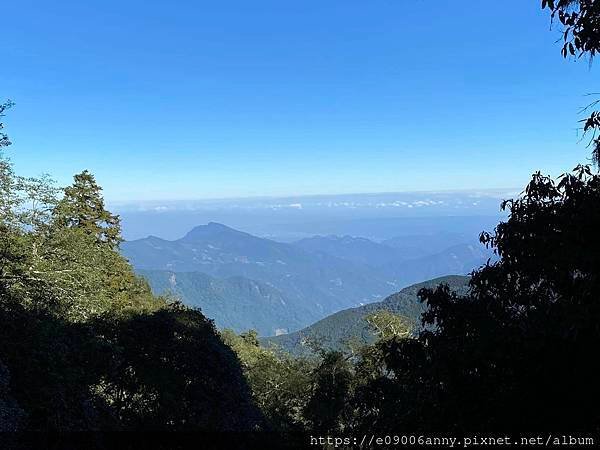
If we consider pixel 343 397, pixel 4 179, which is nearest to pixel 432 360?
pixel 4 179

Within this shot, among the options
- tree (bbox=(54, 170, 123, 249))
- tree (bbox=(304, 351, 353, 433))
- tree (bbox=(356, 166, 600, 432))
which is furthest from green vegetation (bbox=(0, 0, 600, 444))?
tree (bbox=(54, 170, 123, 249))

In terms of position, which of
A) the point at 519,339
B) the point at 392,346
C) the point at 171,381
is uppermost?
the point at 519,339

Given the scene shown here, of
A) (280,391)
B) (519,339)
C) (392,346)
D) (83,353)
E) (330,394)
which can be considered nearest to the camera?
(519,339)

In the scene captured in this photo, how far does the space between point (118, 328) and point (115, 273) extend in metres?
16.0

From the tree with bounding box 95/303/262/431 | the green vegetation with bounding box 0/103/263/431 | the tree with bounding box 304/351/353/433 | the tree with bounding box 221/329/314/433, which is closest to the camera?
the green vegetation with bounding box 0/103/263/431

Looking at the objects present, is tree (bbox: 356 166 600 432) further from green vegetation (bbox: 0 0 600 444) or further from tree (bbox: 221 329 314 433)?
tree (bbox: 221 329 314 433)

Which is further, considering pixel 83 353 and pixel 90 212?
pixel 90 212

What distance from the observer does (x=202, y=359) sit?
63.1 feet

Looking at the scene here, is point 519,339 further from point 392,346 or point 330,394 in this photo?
point 330,394

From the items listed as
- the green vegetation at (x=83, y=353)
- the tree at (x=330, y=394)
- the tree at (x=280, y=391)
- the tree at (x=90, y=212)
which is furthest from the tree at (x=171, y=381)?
the tree at (x=90, y=212)

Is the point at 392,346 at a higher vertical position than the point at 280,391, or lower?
higher

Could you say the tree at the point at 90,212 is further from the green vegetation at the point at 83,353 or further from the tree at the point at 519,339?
the tree at the point at 519,339

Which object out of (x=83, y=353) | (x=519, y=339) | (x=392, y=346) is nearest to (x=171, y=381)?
(x=83, y=353)

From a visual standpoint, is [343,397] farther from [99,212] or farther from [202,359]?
[99,212]
